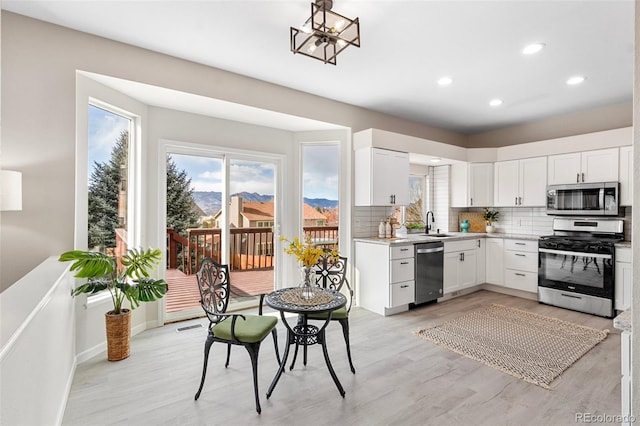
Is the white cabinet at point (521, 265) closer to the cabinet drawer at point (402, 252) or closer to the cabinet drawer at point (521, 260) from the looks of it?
the cabinet drawer at point (521, 260)

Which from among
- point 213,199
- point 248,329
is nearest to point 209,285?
point 248,329

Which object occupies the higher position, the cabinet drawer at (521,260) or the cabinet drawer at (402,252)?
the cabinet drawer at (402,252)

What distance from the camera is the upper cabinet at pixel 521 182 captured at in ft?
15.9

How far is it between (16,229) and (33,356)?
5.04 feet

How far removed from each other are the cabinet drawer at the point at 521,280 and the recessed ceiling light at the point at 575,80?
8.54 feet

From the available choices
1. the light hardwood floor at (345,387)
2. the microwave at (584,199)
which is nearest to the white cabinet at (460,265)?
the microwave at (584,199)

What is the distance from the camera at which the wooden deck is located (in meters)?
3.78

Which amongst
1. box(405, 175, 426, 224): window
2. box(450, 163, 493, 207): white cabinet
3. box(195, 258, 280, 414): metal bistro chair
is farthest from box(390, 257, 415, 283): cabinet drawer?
box(450, 163, 493, 207): white cabinet

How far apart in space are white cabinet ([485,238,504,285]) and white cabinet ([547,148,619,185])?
1198 millimetres

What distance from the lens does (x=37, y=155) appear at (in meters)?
2.46

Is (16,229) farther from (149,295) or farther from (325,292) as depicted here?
(325,292)

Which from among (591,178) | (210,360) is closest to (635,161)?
(210,360)

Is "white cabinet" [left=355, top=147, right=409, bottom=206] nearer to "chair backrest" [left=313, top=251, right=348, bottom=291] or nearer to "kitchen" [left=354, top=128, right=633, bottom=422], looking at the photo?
"kitchen" [left=354, top=128, right=633, bottom=422]

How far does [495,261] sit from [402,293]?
6.79ft
